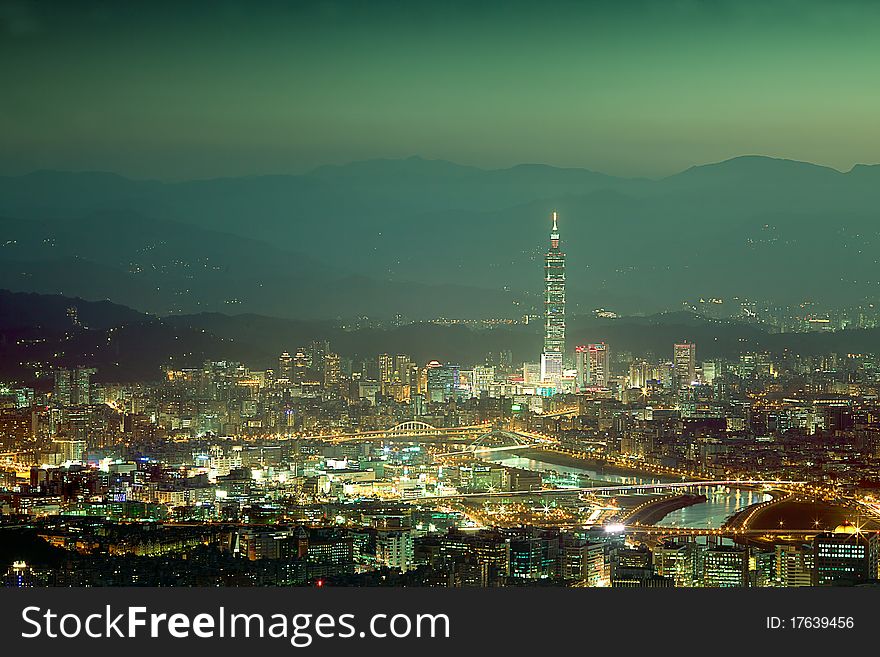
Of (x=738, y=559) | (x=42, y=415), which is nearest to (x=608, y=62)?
(x=738, y=559)

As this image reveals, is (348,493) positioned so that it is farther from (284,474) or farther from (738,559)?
(738,559)

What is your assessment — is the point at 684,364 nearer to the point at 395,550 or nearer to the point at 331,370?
the point at 331,370

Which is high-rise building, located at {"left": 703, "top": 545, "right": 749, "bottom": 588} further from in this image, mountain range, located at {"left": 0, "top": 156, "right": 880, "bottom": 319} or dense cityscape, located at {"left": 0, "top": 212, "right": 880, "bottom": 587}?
mountain range, located at {"left": 0, "top": 156, "right": 880, "bottom": 319}

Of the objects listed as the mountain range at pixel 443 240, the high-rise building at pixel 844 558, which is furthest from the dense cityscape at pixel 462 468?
the mountain range at pixel 443 240

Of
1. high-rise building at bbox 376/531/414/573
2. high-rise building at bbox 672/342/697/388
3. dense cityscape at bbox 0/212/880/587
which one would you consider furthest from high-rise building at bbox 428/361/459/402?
high-rise building at bbox 376/531/414/573

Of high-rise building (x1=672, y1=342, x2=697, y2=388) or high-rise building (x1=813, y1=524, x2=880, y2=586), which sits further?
high-rise building (x1=672, y1=342, x2=697, y2=388)
